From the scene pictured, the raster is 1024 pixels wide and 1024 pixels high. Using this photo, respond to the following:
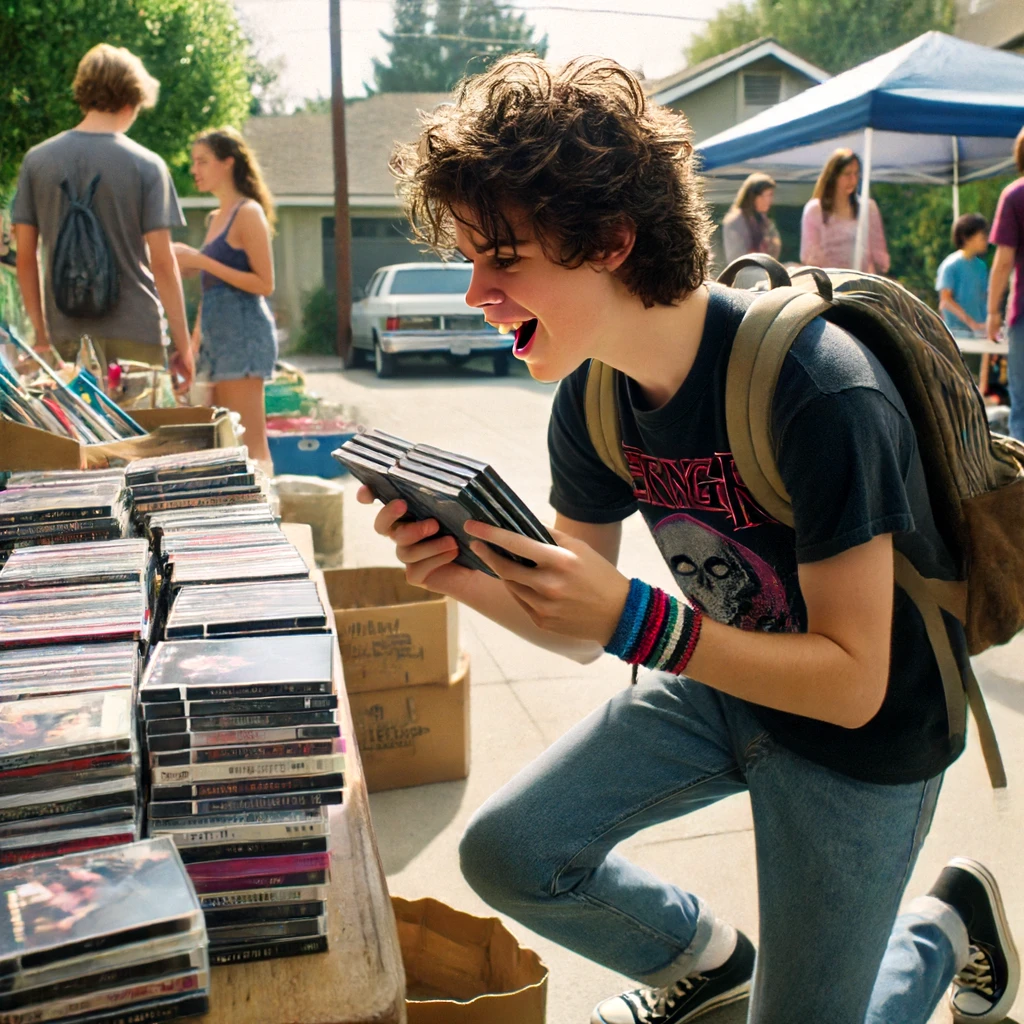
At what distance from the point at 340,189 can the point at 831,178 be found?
13711 mm

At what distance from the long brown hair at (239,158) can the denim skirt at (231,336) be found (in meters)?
0.48

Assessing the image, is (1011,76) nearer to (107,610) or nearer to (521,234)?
(521,234)

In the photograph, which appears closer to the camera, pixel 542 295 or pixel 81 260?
pixel 542 295

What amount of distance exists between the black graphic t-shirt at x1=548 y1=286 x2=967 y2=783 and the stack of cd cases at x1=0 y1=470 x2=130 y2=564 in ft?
2.85

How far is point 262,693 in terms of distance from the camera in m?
1.26

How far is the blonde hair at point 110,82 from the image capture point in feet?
13.9

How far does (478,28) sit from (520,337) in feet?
205

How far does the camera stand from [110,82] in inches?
169

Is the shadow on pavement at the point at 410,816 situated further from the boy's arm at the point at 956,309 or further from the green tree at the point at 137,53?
the green tree at the point at 137,53

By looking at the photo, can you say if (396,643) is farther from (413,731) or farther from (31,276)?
(31,276)

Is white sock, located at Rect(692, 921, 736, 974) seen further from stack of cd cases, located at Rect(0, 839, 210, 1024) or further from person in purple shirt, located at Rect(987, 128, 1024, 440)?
person in purple shirt, located at Rect(987, 128, 1024, 440)

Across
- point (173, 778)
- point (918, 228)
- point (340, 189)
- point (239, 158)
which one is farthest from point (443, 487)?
point (918, 228)

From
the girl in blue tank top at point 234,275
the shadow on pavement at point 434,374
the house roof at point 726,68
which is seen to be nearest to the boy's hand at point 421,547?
the girl in blue tank top at point 234,275

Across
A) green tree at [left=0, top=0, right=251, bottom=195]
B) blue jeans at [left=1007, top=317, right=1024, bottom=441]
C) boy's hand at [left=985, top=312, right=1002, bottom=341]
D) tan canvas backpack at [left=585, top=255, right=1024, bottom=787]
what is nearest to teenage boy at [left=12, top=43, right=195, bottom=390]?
tan canvas backpack at [left=585, top=255, right=1024, bottom=787]
